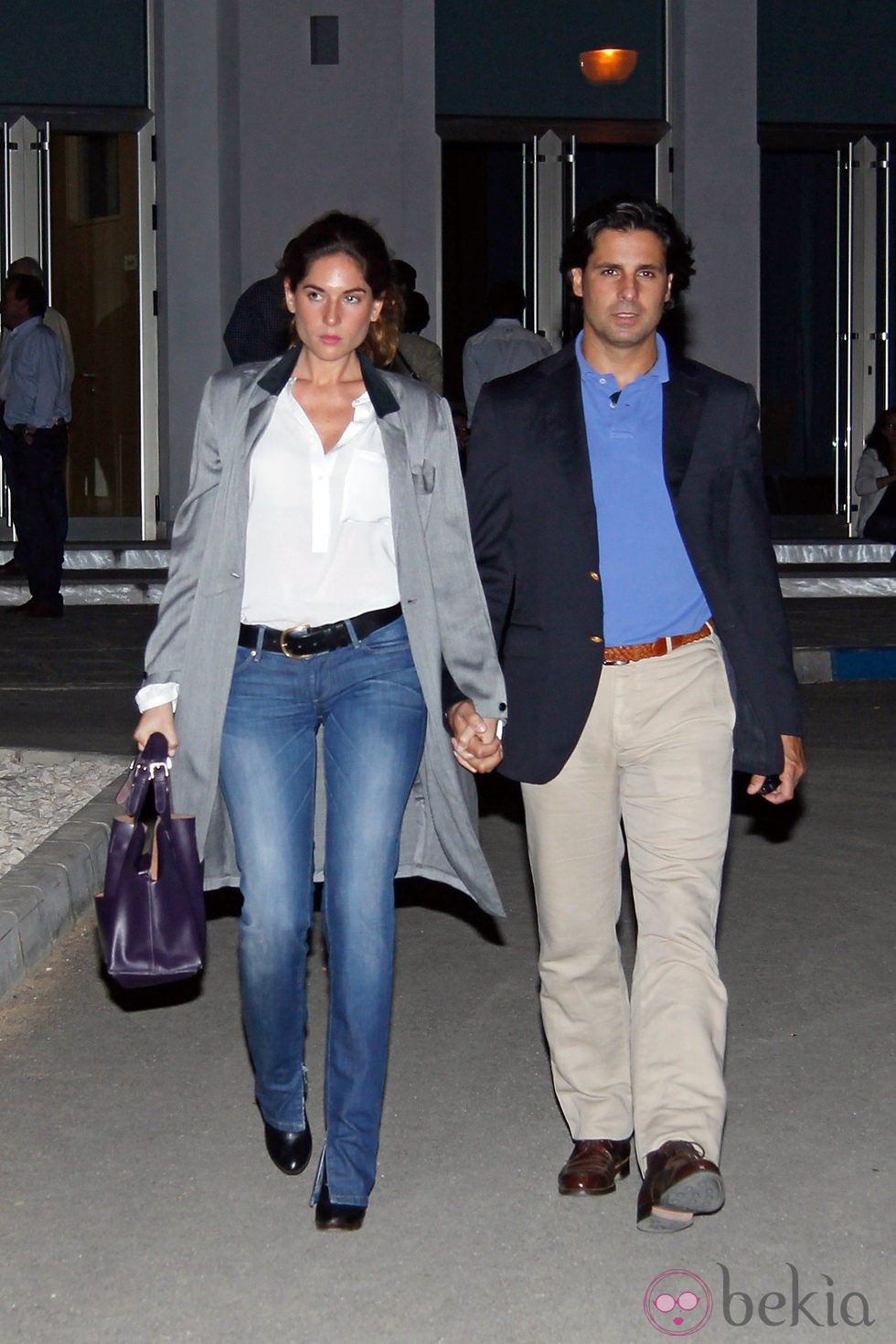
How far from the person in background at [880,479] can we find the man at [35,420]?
755cm

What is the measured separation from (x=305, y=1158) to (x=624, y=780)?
1.06 meters

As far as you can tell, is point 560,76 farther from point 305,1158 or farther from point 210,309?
point 305,1158

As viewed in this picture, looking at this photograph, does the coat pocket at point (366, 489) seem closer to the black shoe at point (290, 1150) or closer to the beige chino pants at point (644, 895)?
the beige chino pants at point (644, 895)

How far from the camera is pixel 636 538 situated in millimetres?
3947

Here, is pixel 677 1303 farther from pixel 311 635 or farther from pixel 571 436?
pixel 571 436

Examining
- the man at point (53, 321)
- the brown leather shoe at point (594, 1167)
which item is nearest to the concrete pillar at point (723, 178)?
the man at point (53, 321)

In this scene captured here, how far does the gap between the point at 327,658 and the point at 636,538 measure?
0.68 m

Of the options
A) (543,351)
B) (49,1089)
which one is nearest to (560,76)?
(543,351)

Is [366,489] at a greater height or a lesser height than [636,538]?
greater

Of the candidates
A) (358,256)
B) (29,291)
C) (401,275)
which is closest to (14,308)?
(29,291)

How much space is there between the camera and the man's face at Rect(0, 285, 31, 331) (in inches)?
552

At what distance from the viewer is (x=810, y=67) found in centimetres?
1950

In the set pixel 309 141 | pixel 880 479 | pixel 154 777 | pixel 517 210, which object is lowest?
pixel 154 777

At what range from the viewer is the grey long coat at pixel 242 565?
3865 mm
